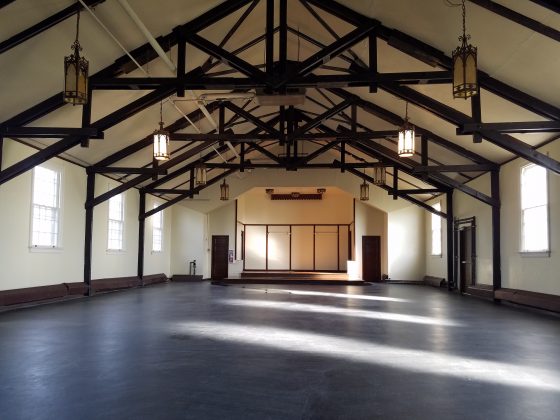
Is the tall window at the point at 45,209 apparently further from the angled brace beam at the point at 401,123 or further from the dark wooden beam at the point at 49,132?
the angled brace beam at the point at 401,123

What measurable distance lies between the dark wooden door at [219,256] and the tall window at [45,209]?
30.1 ft

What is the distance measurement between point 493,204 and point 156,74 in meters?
7.88

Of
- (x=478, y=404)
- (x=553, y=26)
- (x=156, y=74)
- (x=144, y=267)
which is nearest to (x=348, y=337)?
(x=478, y=404)

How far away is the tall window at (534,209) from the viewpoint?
924 cm

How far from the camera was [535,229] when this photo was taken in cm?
959

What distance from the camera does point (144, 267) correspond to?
1612 centimetres

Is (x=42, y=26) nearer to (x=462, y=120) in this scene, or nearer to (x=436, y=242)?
(x=462, y=120)

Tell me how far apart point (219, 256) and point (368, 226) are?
602 cm

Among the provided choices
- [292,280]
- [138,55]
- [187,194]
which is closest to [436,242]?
[292,280]

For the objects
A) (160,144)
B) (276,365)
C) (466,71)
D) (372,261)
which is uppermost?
(466,71)

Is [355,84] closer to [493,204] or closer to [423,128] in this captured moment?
[423,128]

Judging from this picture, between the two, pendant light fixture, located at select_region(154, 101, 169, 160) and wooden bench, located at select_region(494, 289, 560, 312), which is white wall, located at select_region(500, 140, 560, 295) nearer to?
wooden bench, located at select_region(494, 289, 560, 312)

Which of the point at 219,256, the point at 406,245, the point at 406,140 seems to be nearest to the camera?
the point at 406,140

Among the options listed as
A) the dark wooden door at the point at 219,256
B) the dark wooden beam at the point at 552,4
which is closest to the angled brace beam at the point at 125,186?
the dark wooden door at the point at 219,256
